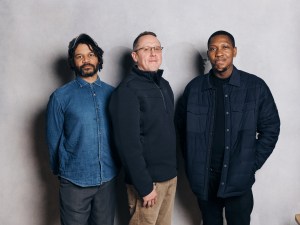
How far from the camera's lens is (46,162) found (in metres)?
2.48

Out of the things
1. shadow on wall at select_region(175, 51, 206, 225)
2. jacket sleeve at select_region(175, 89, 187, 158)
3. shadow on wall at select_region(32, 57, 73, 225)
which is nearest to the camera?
jacket sleeve at select_region(175, 89, 187, 158)

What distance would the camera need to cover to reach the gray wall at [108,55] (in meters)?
2.39

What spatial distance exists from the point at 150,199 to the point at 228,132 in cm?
62

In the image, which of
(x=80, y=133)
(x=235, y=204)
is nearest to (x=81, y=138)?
(x=80, y=133)

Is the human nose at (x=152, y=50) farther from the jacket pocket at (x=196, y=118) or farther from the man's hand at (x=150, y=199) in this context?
the man's hand at (x=150, y=199)

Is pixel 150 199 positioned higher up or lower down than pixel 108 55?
lower down

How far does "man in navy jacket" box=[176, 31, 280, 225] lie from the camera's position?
2.02 meters

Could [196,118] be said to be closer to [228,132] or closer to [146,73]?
[228,132]

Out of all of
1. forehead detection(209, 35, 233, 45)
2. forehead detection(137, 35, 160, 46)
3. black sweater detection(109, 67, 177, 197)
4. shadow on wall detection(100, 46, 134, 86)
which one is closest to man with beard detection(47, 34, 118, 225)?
black sweater detection(109, 67, 177, 197)

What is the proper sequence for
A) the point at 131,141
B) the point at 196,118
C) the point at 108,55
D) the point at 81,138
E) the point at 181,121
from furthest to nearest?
1. the point at 108,55
2. the point at 181,121
3. the point at 196,118
4. the point at 81,138
5. the point at 131,141

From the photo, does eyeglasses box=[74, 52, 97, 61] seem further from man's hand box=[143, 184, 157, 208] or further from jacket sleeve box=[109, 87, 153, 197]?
man's hand box=[143, 184, 157, 208]

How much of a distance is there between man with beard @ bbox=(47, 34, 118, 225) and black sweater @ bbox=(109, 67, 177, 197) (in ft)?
0.48

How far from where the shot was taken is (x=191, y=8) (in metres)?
2.47

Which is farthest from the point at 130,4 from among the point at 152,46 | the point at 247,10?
the point at 247,10
